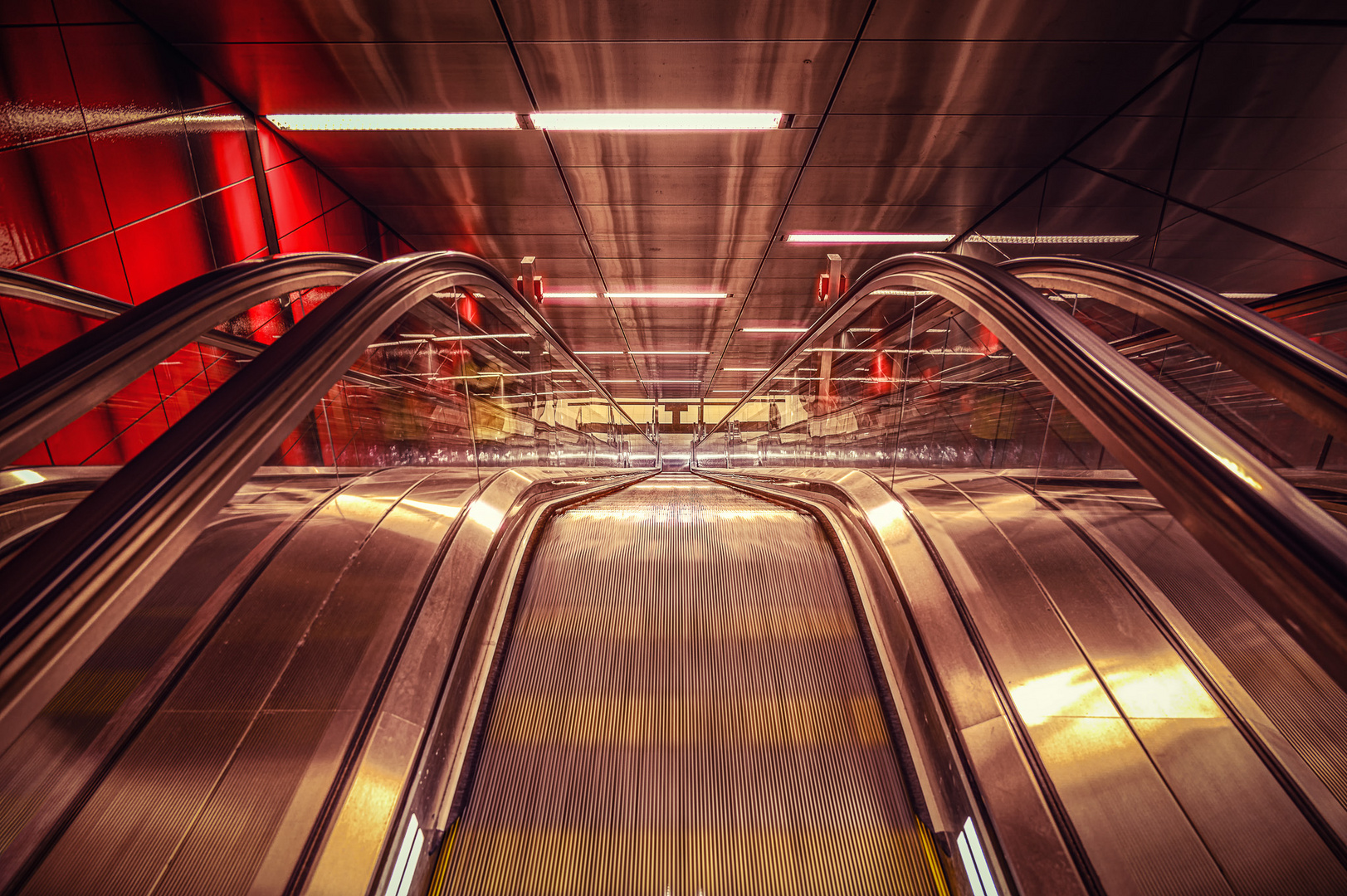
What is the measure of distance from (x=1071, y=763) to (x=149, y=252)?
6793 mm

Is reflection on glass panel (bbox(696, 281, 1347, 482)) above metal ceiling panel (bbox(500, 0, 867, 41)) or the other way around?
the other way around

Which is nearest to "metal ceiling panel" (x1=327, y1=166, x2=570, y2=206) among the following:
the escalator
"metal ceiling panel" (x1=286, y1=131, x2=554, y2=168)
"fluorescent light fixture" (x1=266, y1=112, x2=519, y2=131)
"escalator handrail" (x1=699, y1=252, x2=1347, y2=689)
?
"metal ceiling panel" (x1=286, y1=131, x2=554, y2=168)

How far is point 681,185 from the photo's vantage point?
21.8 ft

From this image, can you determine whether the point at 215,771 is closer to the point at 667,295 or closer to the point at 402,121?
the point at 402,121

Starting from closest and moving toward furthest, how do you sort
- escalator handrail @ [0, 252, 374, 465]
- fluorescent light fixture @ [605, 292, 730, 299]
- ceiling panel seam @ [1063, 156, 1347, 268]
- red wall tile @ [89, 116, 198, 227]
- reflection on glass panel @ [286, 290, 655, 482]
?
1. escalator handrail @ [0, 252, 374, 465]
2. reflection on glass panel @ [286, 290, 655, 482]
3. red wall tile @ [89, 116, 198, 227]
4. ceiling panel seam @ [1063, 156, 1347, 268]
5. fluorescent light fixture @ [605, 292, 730, 299]

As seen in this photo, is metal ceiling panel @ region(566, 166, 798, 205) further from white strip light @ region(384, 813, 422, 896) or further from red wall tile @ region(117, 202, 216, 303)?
white strip light @ region(384, 813, 422, 896)

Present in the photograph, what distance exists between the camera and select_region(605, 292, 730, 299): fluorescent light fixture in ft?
34.5

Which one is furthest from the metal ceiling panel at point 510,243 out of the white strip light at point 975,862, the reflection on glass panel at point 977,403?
the white strip light at point 975,862

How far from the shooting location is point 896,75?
4.80 m

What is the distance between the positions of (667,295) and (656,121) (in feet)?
17.3

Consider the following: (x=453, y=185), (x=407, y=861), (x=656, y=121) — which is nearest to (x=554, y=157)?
(x=656, y=121)

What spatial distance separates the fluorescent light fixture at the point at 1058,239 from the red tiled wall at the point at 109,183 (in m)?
8.70

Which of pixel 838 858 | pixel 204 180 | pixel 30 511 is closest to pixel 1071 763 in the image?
pixel 838 858

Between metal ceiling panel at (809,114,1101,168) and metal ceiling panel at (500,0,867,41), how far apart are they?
4.19 feet
